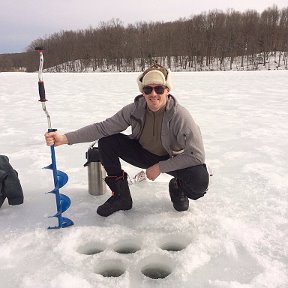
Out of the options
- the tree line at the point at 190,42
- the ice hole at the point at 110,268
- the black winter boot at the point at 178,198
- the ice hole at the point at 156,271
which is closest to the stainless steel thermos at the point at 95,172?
the black winter boot at the point at 178,198

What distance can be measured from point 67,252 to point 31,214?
72cm

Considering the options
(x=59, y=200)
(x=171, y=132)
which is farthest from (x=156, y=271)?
(x=171, y=132)

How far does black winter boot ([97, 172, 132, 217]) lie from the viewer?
2.71 meters

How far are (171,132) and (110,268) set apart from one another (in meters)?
1.08

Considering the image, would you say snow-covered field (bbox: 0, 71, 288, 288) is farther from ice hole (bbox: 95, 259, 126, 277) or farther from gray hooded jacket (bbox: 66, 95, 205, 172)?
gray hooded jacket (bbox: 66, 95, 205, 172)

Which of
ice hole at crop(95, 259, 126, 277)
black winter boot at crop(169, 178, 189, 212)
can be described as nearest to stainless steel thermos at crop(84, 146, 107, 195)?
black winter boot at crop(169, 178, 189, 212)

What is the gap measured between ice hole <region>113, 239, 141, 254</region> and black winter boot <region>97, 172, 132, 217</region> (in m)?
0.43

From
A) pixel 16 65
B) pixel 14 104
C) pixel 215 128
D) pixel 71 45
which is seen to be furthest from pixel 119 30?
pixel 215 128

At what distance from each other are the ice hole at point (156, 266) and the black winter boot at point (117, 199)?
696 millimetres

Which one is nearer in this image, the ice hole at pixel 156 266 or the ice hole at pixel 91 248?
the ice hole at pixel 156 266

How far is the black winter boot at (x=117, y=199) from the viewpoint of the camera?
2.71 m

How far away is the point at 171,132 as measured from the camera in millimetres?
2529

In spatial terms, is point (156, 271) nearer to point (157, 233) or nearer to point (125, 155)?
point (157, 233)

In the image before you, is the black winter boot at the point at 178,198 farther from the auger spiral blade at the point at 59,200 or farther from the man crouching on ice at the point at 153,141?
the auger spiral blade at the point at 59,200
